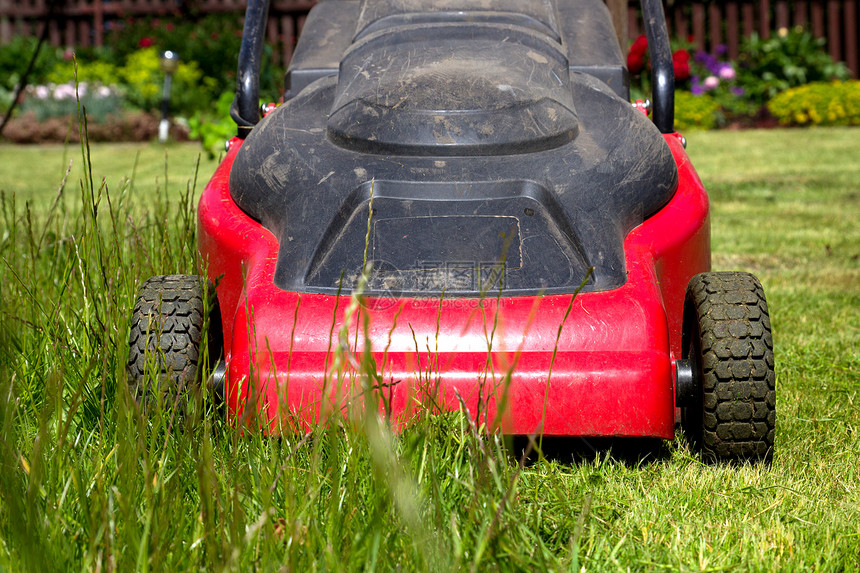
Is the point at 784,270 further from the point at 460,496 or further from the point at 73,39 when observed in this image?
the point at 73,39

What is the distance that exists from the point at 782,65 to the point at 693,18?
1.21 metres

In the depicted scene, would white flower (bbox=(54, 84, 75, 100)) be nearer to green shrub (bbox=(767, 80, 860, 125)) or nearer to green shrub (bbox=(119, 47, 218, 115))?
green shrub (bbox=(119, 47, 218, 115))

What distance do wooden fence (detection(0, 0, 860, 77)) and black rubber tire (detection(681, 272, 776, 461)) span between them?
8.60m

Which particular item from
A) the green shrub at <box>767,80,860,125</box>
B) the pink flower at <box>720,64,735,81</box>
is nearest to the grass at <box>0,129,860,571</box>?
the green shrub at <box>767,80,860,125</box>

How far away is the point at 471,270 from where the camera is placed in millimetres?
2064

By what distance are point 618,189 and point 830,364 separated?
105 centimetres

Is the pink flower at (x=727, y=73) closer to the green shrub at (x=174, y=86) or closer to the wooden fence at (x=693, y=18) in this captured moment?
the wooden fence at (x=693, y=18)

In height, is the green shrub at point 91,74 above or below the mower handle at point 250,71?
below

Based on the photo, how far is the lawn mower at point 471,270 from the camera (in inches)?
75.0

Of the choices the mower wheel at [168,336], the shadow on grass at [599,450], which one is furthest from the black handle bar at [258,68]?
the shadow on grass at [599,450]

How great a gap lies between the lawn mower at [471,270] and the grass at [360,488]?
0.10 metres

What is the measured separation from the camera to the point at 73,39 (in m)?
12.5

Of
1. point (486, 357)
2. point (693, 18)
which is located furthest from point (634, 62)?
point (693, 18)

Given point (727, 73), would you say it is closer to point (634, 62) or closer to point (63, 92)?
point (634, 62)
